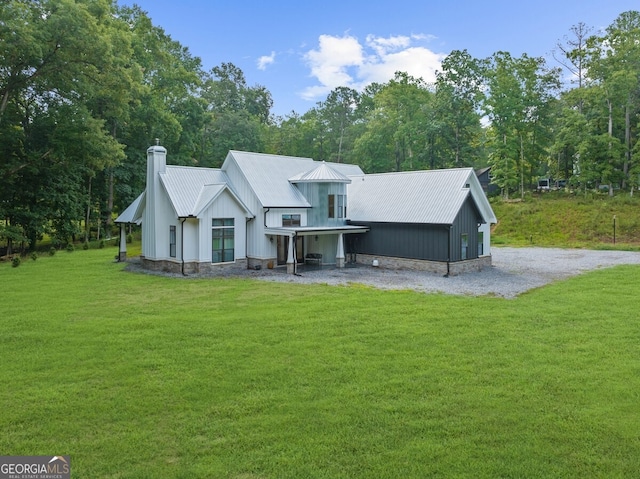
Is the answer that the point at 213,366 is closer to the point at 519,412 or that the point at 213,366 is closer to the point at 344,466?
the point at 344,466

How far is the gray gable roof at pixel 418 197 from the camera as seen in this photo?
20.1m

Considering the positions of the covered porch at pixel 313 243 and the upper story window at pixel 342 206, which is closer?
the covered porch at pixel 313 243

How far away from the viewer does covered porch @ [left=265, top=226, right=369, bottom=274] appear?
65.7ft

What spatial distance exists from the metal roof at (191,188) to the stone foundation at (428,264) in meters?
6.38

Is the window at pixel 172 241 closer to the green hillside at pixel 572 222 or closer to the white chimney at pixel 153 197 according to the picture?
the white chimney at pixel 153 197

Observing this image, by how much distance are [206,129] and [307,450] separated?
4613cm

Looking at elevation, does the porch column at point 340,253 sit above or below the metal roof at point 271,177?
below

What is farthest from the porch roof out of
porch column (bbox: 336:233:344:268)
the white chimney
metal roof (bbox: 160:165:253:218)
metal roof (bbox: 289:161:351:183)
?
the white chimney

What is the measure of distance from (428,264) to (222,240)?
9.04 metres

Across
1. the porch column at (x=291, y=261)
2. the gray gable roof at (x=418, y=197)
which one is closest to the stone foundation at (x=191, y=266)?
the porch column at (x=291, y=261)

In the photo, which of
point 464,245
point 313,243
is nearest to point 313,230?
point 313,243

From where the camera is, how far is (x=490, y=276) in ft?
60.8

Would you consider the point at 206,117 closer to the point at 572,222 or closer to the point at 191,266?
the point at 191,266

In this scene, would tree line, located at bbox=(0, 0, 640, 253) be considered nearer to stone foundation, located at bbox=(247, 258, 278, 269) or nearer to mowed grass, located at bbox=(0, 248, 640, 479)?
stone foundation, located at bbox=(247, 258, 278, 269)
